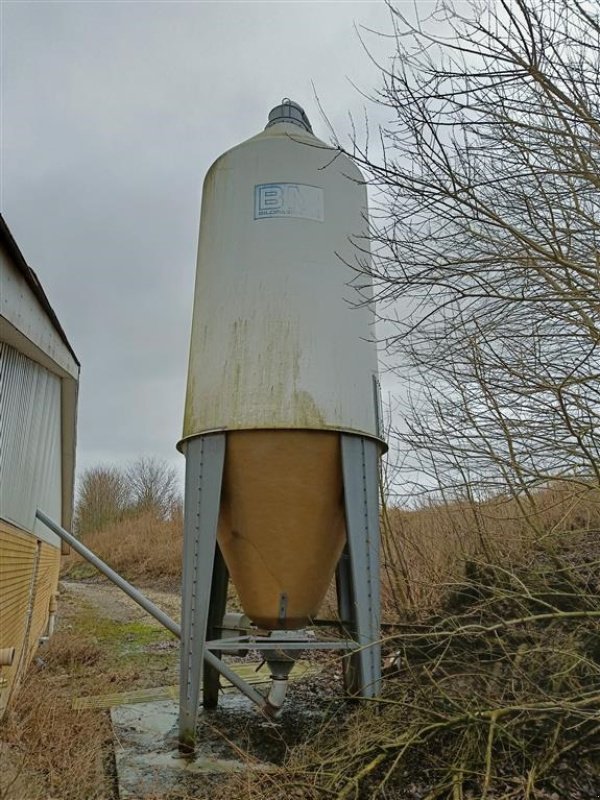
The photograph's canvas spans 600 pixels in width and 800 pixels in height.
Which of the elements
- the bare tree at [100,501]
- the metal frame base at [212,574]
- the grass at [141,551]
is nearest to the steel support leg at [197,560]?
the metal frame base at [212,574]

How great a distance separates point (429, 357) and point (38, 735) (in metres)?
3.72

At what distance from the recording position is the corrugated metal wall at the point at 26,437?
5277 mm

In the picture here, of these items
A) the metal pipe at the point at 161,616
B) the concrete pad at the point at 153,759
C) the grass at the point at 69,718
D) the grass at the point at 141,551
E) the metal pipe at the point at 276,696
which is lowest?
the concrete pad at the point at 153,759

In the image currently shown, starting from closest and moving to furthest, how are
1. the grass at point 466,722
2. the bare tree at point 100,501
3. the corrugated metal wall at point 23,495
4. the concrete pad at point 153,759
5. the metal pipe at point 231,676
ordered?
1. the grass at point 466,722
2. the concrete pad at point 153,759
3. the metal pipe at point 231,676
4. the corrugated metal wall at point 23,495
5. the bare tree at point 100,501

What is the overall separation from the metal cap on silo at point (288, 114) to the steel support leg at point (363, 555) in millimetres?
3011

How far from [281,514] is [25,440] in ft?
10.7

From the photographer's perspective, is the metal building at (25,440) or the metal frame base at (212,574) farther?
the metal building at (25,440)

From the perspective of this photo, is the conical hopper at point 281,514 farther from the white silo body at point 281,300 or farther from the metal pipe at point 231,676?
the metal pipe at point 231,676

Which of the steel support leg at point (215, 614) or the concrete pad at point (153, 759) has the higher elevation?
the steel support leg at point (215, 614)

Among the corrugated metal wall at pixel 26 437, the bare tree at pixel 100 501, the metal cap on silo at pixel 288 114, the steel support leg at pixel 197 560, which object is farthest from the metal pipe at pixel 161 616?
the bare tree at pixel 100 501

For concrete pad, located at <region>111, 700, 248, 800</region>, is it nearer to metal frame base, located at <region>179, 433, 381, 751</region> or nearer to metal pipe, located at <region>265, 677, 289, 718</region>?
metal frame base, located at <region>179, 433, 381, 751</region>

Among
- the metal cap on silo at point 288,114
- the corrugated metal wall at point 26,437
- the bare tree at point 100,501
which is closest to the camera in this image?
the corrugated metal wall at point 26,437

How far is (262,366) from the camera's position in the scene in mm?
4516

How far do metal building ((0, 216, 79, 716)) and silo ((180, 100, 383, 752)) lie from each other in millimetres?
1389
